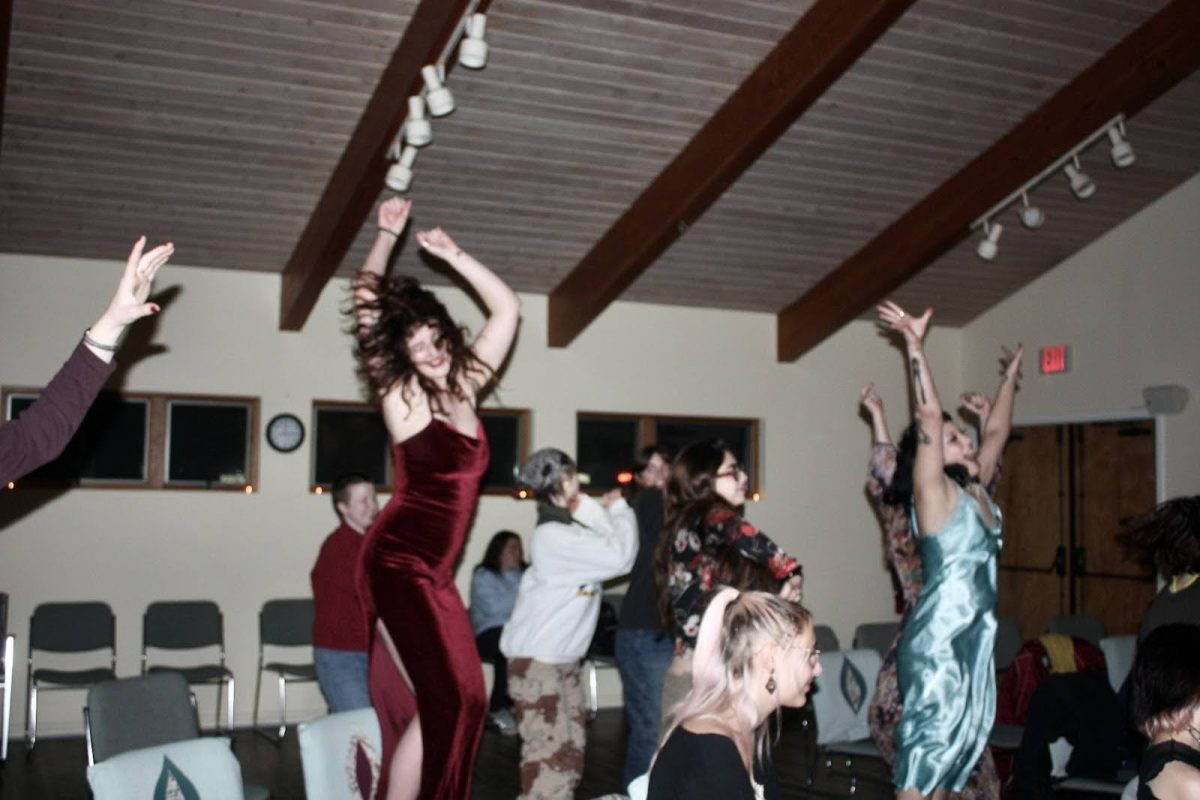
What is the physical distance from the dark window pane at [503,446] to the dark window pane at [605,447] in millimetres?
469

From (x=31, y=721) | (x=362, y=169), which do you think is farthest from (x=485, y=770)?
(x=362, y=169)

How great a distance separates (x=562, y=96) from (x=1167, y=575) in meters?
3.95

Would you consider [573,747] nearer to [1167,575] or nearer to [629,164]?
[1167,575]

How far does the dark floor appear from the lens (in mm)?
6375

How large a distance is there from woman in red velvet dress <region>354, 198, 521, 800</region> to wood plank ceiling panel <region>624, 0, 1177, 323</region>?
4352mm

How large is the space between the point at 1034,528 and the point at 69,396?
8841 millimetres

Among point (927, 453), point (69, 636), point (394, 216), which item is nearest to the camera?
point (394, 216)

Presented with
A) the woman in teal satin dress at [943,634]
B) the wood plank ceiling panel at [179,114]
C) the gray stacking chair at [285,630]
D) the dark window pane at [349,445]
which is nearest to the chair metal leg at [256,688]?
the gray stacking chair at [285,630]

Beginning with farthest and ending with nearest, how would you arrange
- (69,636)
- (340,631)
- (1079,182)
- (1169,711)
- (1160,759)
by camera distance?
(1079,182) → (69,636) → (340,631) → (1169,711) → (1160,759)

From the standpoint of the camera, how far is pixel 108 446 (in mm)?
8094

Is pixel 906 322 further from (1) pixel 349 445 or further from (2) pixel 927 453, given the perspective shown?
(1) pixel 349 445

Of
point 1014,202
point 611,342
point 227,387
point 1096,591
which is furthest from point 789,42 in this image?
point 1096,591

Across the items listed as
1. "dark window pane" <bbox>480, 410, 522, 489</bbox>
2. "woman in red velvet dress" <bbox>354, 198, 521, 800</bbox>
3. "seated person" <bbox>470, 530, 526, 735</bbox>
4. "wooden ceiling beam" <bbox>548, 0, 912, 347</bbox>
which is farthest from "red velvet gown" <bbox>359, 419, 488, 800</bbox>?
"dark window pane" <bbox>480, 410, 522, 489</bbox>

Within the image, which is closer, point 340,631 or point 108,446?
point 340,631
